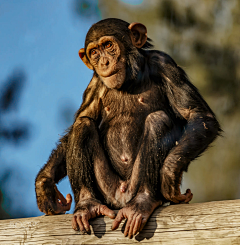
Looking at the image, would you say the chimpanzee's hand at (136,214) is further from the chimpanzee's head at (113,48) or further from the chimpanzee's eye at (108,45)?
the chimpanzee's eye at (108,45)

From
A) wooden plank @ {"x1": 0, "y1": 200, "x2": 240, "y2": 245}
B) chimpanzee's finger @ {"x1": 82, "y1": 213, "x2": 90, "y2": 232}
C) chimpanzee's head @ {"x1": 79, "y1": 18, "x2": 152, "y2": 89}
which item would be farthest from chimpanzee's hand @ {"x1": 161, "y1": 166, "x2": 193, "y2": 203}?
chimpanzee's head @ {"x1": 79, "y1": 18, "x2": 152, "y2": 89}

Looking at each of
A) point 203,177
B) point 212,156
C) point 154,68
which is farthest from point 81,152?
point 212,156

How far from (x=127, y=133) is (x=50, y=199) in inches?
27.9

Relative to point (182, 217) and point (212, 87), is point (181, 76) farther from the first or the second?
point (212, 87)

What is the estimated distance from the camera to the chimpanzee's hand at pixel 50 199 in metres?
2.17

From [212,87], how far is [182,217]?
2.66 metres

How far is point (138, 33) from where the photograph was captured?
2.37m

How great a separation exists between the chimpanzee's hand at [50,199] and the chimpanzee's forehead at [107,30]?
1054mm

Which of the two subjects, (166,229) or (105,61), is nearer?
(166,229)

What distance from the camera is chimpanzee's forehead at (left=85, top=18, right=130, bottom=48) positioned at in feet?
7.41

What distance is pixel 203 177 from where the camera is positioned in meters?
3.80

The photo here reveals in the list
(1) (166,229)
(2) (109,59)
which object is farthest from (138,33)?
(1) (166,229)

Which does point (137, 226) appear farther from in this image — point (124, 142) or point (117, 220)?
point (124, 142)

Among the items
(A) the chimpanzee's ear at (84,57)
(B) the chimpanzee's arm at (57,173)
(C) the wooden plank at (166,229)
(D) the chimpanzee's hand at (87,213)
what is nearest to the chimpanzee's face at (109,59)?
(A) the chimpanzee's ear at (84,57)
